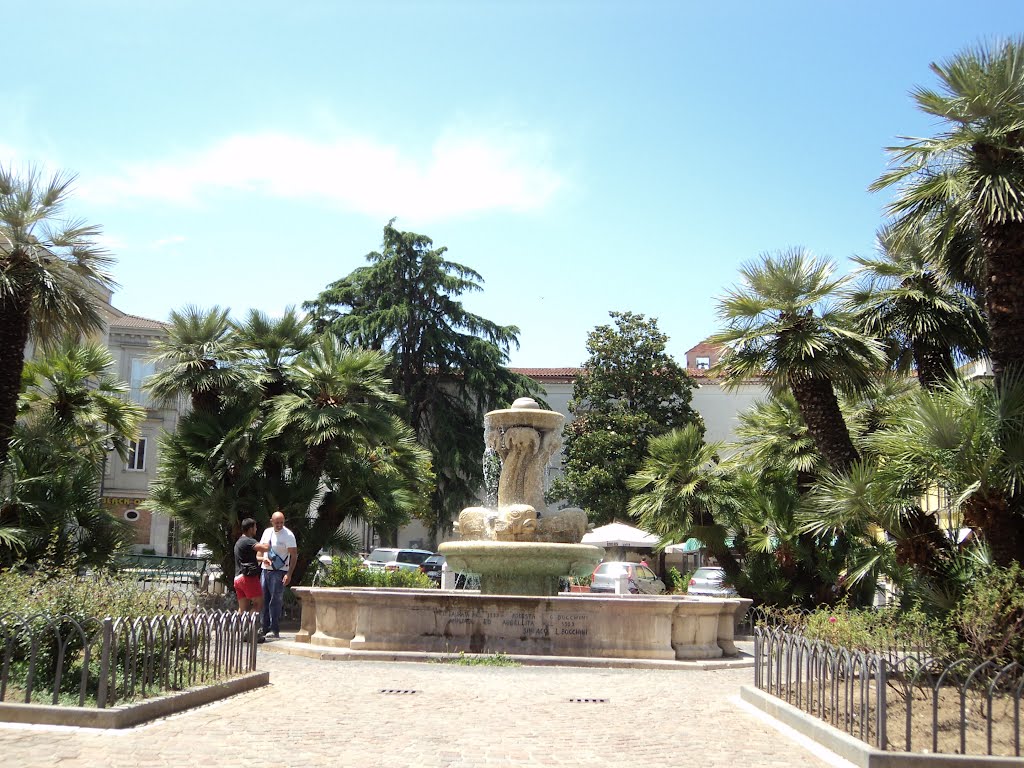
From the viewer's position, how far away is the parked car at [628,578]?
24.4 metres

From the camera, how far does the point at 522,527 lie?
1310 centimetres

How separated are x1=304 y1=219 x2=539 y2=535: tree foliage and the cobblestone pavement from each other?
29.4 m

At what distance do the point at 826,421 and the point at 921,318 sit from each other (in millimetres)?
1984

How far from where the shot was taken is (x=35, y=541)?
14281mm

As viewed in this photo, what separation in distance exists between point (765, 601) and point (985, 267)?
9.63 metres

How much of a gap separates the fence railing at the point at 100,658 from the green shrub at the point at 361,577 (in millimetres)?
11346

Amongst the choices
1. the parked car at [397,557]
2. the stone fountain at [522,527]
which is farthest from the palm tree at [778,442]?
the parked car at [397,557]

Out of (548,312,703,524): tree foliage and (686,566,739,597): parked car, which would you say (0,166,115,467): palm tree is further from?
(548,312,703,524): tree foliage

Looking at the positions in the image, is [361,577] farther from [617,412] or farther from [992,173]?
[617,412]

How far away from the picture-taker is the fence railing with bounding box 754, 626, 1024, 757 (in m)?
6.13

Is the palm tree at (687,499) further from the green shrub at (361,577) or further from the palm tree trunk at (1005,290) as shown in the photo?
the palm tree trunk at (1005,290)

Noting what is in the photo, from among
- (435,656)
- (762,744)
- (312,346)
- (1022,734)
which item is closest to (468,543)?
(435,656)

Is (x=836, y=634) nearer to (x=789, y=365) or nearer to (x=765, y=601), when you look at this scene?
(x=789, y=365)

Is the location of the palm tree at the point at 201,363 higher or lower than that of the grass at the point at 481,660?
higher
